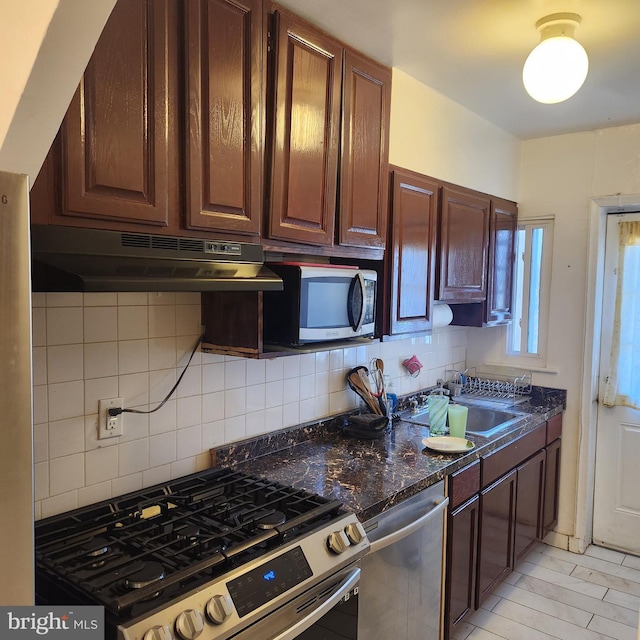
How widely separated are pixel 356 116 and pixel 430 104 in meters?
0.69

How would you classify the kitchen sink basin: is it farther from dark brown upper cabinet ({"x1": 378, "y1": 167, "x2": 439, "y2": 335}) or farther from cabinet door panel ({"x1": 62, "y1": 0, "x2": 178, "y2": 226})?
cabinet door panel ({"x1": 62, "y1": 0, "x2": 178, "y2": 226})

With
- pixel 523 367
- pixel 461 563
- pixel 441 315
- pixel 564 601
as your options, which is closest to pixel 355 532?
pixel 461 563

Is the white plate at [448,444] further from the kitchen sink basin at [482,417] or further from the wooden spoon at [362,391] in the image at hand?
the kitchen sink basin at [482,417]

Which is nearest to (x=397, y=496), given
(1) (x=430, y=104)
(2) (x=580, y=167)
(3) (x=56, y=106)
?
(3) (x=56, y=106)

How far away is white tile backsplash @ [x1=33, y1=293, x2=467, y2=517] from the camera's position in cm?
149

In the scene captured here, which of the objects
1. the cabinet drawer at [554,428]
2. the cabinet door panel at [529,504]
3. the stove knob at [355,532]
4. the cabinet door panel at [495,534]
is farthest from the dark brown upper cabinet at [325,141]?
the cabinet drawer at [554,428]

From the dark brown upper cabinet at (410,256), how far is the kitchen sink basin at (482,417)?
0.55 meters

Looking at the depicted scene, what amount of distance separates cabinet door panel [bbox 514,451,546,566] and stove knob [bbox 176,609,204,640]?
6.61 ft

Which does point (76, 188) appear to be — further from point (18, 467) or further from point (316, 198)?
point (316, 198)

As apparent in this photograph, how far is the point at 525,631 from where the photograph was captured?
2.49 m

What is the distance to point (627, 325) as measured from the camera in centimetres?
317

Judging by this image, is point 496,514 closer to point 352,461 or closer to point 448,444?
point 448,444

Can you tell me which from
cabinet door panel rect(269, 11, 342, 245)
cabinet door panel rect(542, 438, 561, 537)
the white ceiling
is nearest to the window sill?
cabinet door panel rect(542, 438, 561, 537)

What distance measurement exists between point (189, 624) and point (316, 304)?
3.33ft
